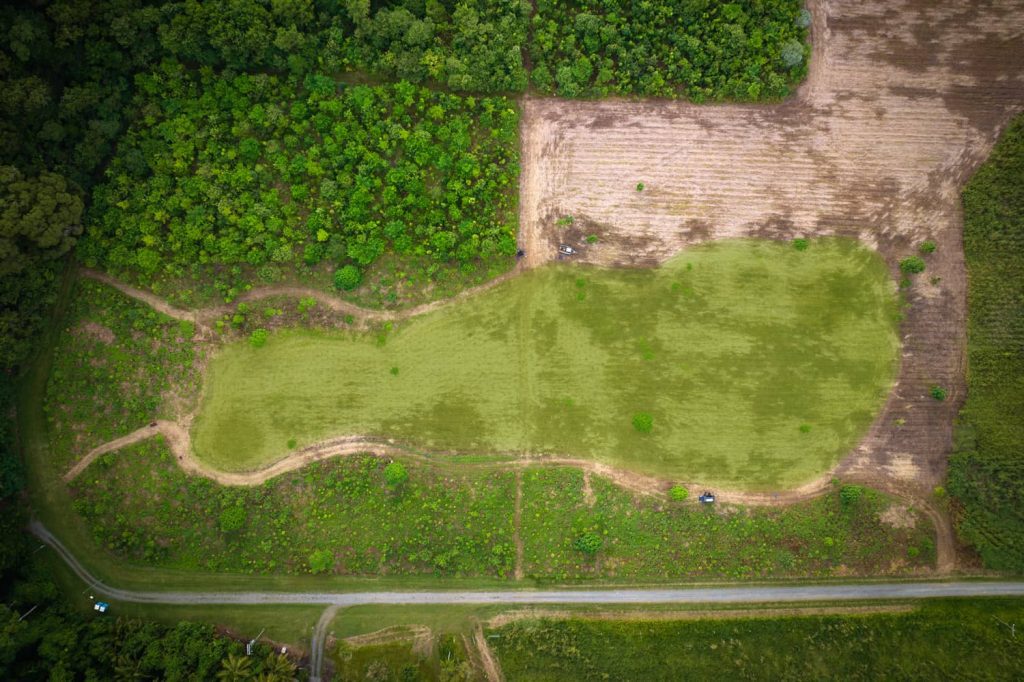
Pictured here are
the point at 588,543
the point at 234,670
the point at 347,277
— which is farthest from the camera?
the point at 347,277

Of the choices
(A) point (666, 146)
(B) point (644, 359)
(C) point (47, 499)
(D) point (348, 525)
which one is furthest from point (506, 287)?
(C) point (47, 499)

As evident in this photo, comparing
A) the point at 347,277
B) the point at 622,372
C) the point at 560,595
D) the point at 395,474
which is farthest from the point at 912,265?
the point at 347,277

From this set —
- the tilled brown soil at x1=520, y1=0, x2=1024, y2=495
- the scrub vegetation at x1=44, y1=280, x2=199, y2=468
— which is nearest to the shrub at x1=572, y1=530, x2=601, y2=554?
the tilled brown soil at x1=520, y1=0, x2=1024, y2=495

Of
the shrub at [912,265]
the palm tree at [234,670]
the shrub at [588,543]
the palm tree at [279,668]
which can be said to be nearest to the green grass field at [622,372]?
the shrub at [912,265]

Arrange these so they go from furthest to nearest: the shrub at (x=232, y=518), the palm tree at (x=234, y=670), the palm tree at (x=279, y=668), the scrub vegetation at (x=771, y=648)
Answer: the shrub at (x=232, y=518)
the scrub vegetation at (x=771, y=648)
the palm tree at (x=279, y=668)
the palm tree at (x=234, y=670)

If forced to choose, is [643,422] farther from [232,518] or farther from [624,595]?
[232,518]

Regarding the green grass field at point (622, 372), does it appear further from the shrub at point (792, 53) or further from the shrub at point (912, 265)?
the shrub at point (792, 53)
